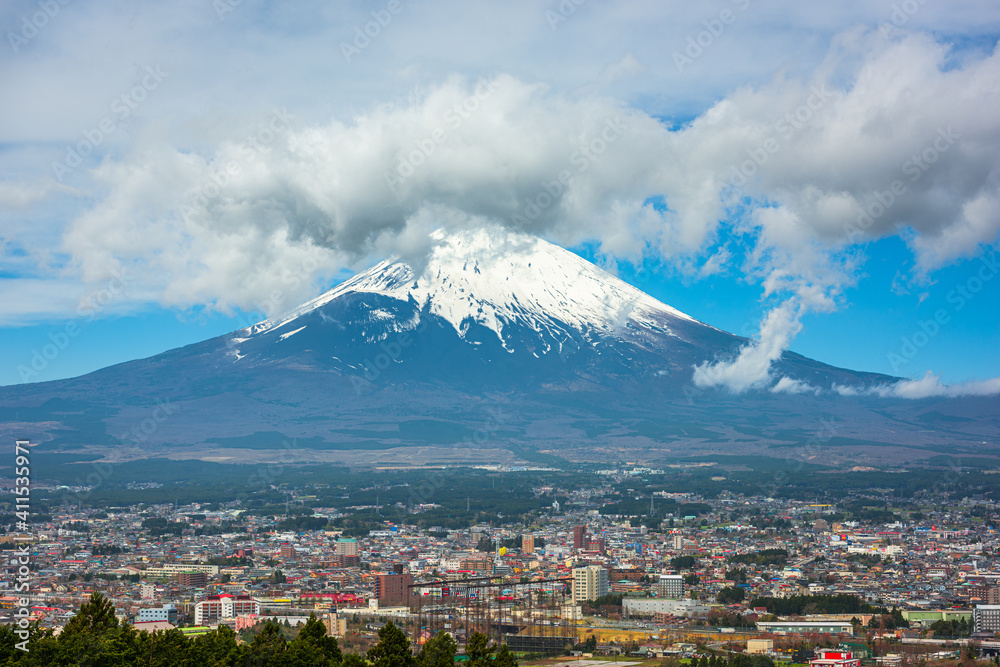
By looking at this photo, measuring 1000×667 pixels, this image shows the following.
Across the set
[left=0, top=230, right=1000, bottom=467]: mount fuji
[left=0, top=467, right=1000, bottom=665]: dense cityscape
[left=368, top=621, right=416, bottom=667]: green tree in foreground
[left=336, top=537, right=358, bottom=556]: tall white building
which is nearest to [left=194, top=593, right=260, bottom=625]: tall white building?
[left=0, top=467, right=1000, bottom=665]: dense cityscape

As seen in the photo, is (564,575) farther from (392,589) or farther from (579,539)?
(579,539)

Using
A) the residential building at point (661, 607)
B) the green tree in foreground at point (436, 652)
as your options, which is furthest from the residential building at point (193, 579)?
the green tree in foreground at point (436, 652)

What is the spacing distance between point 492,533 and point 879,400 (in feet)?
426

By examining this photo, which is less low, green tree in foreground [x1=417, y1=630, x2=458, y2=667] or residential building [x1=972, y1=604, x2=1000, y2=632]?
green tree in foreground [x1=417, y1=630, x2=458, y2=667]

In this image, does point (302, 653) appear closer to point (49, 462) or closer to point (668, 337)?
point (49, 462)

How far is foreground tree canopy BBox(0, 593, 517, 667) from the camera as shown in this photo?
26125 millimetres

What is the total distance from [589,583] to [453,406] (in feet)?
399

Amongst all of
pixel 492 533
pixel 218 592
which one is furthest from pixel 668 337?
pixel 218 592

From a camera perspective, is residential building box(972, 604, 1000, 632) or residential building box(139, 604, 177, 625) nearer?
residential building box(139, 604, 177, 625)

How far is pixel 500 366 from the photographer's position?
622ft

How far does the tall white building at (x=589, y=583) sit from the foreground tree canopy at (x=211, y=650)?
23.4 metres

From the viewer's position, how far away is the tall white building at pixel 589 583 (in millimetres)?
51562

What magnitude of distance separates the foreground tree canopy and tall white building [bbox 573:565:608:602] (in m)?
23.4

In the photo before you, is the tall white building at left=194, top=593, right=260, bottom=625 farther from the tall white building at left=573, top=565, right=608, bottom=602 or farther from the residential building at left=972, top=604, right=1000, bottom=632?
the residential building at left=972, top=604, right=1000, bottom=632
